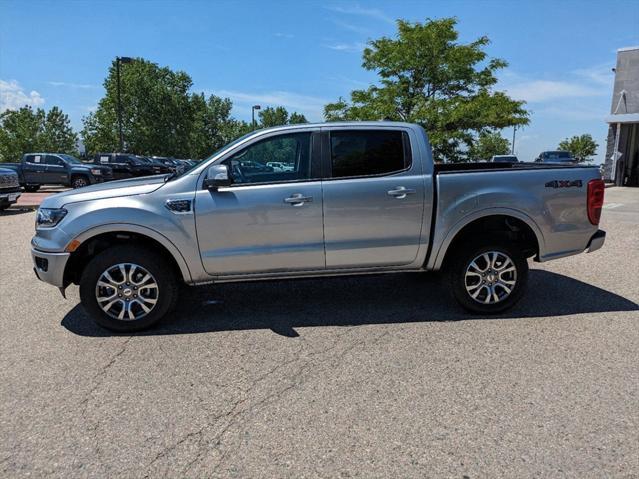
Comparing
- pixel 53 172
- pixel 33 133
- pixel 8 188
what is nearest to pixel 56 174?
pixel 53 172

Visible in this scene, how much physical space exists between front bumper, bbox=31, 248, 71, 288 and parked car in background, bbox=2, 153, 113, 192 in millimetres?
19714

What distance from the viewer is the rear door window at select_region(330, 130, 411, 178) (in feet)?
15.2

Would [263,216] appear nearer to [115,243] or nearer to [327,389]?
[115,243]

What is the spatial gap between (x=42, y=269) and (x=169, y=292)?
3.79 feet

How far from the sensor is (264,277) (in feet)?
15.0

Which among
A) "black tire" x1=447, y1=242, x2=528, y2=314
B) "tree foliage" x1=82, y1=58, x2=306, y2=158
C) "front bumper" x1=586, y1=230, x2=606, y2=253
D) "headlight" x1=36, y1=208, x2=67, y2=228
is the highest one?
"tree foliage" x1=82, y1=58, x2=306, y2=158

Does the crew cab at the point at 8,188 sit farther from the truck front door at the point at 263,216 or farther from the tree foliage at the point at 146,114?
the tree foliage at the point at 146,114

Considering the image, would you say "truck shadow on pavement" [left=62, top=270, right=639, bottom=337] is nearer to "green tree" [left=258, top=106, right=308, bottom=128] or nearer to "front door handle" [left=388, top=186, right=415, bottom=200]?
"front door handle" [left=388, top=186, right=415, bottom=200]

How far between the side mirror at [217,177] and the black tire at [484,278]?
227 cm

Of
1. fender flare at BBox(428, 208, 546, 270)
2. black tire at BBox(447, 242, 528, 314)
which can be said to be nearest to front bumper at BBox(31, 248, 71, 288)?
fender flare at BBox(428, 208, 546, 270)

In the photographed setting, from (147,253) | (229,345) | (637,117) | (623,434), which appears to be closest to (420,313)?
(229,345)

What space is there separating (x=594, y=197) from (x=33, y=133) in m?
70.7

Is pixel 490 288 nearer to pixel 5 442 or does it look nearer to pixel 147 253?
pixel 147 253

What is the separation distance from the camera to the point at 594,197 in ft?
15.7
